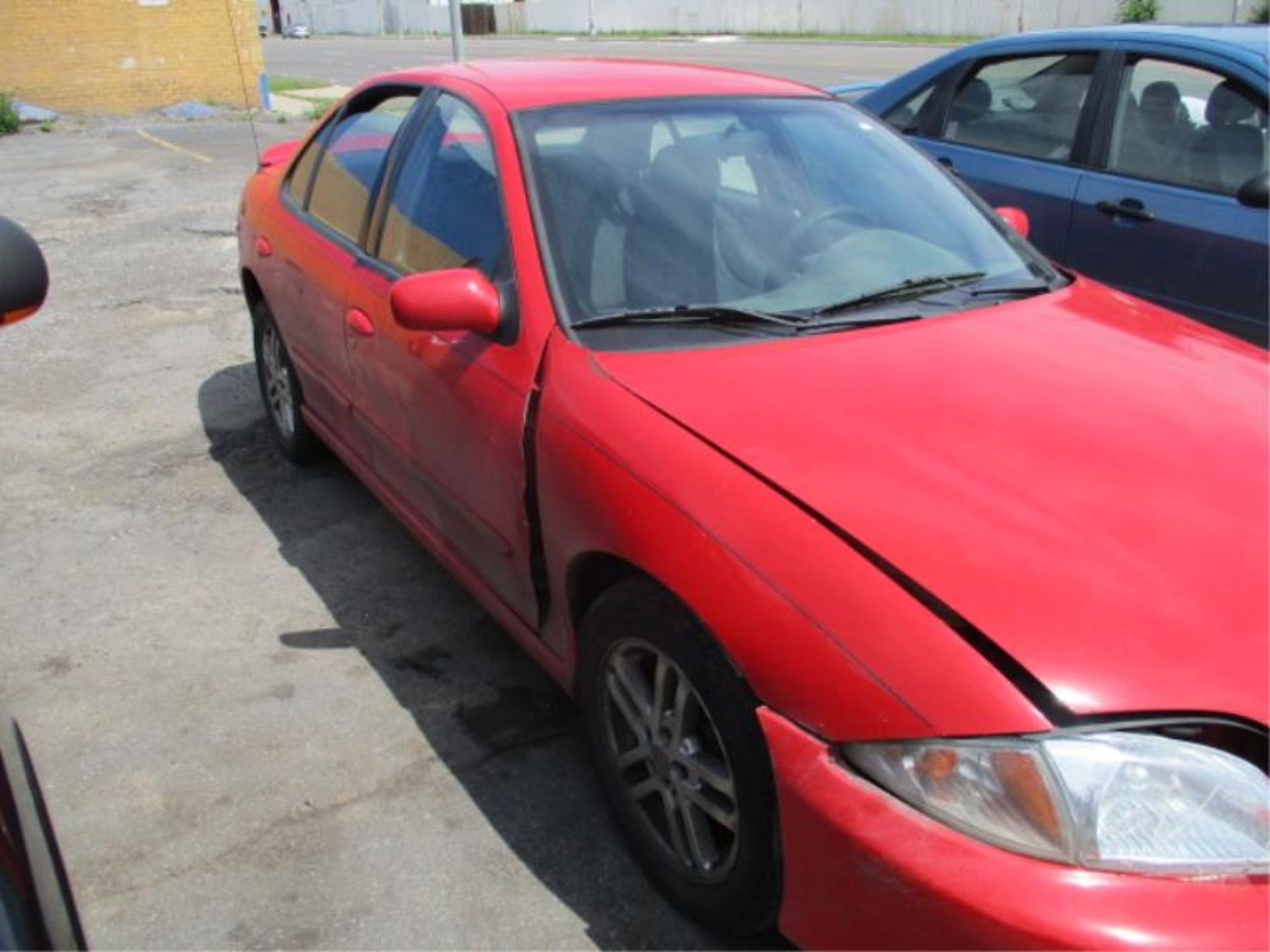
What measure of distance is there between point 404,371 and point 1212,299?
3.10 m

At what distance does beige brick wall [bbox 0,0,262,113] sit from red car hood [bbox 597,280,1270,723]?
54.3ft

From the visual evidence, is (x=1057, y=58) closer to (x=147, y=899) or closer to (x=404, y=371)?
(x=404, y=371)

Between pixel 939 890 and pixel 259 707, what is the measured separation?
83.8 inches

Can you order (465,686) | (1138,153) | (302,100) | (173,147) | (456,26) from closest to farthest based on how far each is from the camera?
(465,686)
(1138,153)
(456,26)
(173,147)
(302,100)

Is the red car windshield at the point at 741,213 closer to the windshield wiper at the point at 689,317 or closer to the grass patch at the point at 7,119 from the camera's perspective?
the windshield wiper at the point at 689,317

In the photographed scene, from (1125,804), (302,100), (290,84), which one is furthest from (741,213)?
(290,84)

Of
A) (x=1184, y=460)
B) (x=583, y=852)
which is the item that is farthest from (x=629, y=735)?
(x=1184, y=460)

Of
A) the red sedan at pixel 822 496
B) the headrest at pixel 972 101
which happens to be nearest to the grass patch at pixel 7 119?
the headrest at pixel 972 101

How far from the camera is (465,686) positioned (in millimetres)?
3344

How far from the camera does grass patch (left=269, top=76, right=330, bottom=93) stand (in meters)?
23.0

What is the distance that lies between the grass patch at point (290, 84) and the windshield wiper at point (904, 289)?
21.4 meters

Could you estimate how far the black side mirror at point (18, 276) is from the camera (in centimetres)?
188

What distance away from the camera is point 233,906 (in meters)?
2.54

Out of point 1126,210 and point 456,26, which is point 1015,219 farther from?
point 456,26
